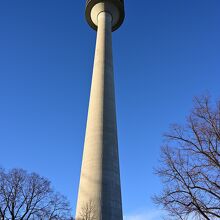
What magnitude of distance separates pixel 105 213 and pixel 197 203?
1376 centimetres

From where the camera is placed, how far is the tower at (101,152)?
27219mm

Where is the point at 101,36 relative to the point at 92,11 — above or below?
below

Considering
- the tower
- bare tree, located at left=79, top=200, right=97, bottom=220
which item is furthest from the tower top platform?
bare tree, located at left=79, top=200, right=97, bottom=220

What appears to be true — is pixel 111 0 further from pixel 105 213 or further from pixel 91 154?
pixel 105 213

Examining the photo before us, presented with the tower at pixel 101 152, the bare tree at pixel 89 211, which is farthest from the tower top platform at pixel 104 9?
the bare tree at pixel 89 211

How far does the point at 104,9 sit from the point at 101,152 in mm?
25914

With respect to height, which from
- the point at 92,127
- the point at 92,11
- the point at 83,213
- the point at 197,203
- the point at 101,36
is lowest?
the point at 197,203

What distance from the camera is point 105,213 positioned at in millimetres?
26734

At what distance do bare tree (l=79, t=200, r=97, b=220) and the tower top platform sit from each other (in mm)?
31139

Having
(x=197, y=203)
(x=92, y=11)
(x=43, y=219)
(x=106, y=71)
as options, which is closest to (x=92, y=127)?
(x=106, y=71)

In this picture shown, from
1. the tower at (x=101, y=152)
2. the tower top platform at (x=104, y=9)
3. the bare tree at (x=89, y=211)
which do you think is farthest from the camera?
the tower top platform at (x=104, y=9)

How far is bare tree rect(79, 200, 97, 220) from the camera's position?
25014mm

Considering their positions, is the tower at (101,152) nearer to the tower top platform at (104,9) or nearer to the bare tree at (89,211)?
the bare tree at (89,211)

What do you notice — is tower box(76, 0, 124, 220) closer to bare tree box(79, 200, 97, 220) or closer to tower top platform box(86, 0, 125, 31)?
bare tree box(79, 200, 97, 220)
